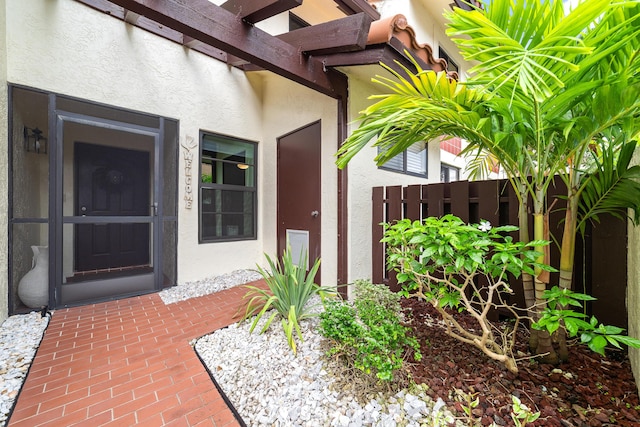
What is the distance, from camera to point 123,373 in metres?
2.08

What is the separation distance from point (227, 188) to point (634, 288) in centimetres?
478

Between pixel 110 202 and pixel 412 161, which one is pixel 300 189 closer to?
pixel 412 161

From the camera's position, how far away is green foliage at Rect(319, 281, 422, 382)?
168 cm

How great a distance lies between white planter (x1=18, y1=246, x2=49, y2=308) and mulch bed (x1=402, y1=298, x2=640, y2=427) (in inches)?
165

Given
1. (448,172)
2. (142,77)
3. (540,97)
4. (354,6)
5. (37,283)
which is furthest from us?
(448,172)

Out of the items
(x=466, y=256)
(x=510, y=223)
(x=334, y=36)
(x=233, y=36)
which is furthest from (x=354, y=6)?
(x=466, y=256)

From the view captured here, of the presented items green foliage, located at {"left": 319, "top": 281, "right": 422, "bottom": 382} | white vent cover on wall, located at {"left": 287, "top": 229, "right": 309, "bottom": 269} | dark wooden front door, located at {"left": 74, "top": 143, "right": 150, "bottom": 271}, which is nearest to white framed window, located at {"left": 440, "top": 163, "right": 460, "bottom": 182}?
white vent cover on wall, located at {"left": 287, "top": 229, "right": 309, "bottom": 269}

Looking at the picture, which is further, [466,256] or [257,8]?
[257,8]

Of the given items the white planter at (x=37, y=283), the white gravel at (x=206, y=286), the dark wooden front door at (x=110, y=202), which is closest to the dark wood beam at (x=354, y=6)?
the dark wooden front door at (x=110, y=202)

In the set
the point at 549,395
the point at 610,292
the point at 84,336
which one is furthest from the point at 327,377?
the point at 84,336

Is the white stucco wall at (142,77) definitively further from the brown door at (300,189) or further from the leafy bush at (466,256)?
the leafy bush at (466,256)

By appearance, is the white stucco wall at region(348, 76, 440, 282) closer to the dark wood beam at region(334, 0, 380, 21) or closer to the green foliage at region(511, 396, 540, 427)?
the dark wood beam at region(334, 0, 380, 21)

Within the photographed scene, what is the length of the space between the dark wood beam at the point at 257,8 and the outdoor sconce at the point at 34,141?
3.08 m

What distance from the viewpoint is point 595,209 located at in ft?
5.67
